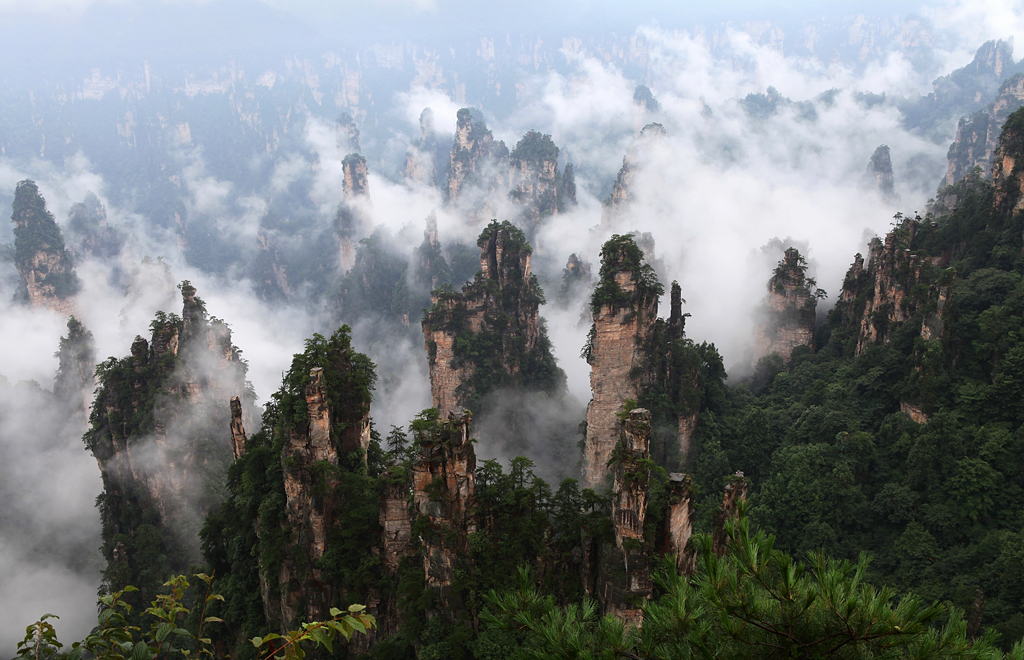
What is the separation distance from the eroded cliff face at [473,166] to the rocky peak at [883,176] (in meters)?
58.1

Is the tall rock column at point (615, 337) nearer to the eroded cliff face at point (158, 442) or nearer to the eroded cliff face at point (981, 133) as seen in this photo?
the eroded cliff face at point (158, 442)

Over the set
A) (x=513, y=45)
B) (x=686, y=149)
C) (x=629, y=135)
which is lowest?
(x=686, y=149)

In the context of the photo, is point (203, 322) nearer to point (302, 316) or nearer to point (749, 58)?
point (302, 316)

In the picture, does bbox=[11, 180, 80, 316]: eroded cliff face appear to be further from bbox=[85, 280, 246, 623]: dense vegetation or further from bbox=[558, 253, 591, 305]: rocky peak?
bbox=[558, 253, 591, 305]: rocky peak

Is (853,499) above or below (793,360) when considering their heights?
below

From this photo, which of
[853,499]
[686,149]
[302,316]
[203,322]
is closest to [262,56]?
[302,316]

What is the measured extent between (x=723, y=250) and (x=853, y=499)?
59.1 metres

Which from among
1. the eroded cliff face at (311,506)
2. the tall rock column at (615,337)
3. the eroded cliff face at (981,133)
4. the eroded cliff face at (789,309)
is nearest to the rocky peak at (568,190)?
the eroded cliff face at (981,133)

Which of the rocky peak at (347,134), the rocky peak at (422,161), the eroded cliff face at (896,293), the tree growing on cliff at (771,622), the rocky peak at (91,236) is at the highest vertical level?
the rocky peak at (347,134)

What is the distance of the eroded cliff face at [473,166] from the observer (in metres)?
114

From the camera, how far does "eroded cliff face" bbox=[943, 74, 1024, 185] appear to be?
3588 inches

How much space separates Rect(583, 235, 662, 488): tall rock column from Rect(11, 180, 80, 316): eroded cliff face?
70.1 m

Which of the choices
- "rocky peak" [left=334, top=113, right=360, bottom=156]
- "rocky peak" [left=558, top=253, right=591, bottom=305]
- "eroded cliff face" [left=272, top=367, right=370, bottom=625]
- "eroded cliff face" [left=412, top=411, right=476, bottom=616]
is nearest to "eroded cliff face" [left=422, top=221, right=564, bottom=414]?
"eroded cliff face" [left=272, top=367, right=370, bottom=625]

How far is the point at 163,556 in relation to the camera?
37.6 metres
